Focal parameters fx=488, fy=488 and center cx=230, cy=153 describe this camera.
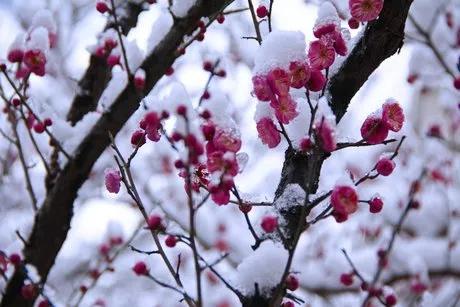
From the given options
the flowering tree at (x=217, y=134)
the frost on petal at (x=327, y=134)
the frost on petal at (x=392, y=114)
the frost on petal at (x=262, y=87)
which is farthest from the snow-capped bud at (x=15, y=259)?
the frost on petal at (x=392, y=114)

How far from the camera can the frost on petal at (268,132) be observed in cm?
129

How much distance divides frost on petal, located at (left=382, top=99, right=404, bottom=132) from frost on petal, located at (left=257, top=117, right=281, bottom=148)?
0.29m

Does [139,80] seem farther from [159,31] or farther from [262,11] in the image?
[262,11]

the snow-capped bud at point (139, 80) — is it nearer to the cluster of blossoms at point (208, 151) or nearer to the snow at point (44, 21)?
the cluster of blossoms at point (208, 151)

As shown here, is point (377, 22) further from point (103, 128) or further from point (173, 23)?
point (103, 128)

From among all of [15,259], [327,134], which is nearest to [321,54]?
[327,134]

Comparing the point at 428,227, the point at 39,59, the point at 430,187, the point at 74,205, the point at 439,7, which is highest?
the point at 430,187

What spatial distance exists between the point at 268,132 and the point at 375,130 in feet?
→ 0.96

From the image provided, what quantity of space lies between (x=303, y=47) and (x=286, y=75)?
0.35 feet

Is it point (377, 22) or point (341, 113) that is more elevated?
point (377, 22)

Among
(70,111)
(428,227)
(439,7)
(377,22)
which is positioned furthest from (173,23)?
(428,227)

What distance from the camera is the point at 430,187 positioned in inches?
300

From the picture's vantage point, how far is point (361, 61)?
1433 mm

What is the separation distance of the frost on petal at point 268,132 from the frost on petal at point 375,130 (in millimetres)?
235
